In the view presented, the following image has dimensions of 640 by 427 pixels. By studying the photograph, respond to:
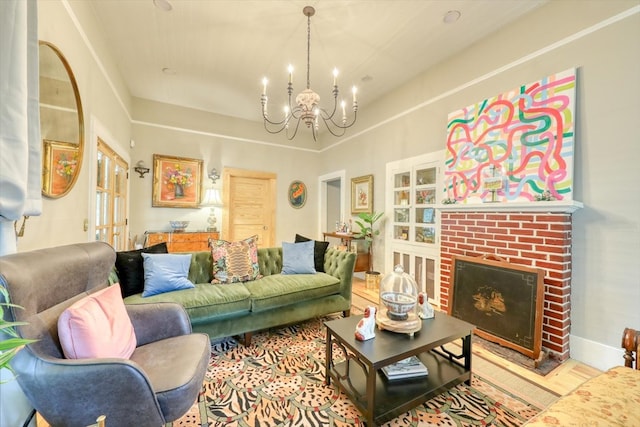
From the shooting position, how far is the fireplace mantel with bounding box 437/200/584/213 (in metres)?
2.01

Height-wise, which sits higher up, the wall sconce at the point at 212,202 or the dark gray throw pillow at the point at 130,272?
the wall sconce at the point at 212,202

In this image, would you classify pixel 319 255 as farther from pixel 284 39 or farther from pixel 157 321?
pixel 284 39

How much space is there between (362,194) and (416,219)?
1.26 metres

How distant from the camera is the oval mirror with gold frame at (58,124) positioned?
1587 mm

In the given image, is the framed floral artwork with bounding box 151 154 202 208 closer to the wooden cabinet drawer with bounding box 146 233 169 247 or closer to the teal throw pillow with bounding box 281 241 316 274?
the wooden cabinet drawer with bounding box 146 233 169 247

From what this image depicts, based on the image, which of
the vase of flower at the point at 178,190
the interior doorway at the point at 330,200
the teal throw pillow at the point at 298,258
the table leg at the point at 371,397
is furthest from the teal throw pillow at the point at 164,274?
the interior doorway at the point at 330,200

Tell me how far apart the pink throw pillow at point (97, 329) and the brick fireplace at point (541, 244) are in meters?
2.87

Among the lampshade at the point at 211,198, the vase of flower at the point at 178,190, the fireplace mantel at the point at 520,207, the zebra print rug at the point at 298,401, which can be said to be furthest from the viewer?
the lampshade at the point at 211,198

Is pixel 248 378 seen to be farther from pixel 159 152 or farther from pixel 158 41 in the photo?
pixel 159 152

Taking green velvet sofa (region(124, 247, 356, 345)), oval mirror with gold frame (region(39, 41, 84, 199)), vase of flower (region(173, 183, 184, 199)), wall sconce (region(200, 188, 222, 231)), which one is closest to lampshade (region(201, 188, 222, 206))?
wall sconce (region(200, 188, 222, 231))

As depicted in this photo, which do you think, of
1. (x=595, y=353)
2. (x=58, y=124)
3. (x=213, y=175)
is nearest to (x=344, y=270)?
(x=595, y=353)

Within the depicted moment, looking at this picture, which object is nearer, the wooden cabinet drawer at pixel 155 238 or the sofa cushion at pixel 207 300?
the sofa cushion at pixel 207 300

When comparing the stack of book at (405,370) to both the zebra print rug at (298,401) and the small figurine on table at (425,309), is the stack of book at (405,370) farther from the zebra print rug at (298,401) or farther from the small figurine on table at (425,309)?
the small figurine on table at (425,309)

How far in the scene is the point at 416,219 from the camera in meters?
3.55
